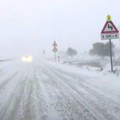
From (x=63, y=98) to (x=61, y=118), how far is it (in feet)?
11.6

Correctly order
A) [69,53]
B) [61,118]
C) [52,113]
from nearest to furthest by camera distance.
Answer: [61,118]
[52,113]
[69,53]

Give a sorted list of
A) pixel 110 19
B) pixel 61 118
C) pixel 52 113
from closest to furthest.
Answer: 1. pixel 61 118
2. pixel 52 113
3. pixel 110 19

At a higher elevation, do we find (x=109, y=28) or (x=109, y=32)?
(x=109, y=28)

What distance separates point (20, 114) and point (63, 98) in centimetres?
308

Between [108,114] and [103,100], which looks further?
[103,100]

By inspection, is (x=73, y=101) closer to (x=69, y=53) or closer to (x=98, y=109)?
(x=98, y=109)

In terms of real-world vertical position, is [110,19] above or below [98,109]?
above

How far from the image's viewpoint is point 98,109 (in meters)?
9.03

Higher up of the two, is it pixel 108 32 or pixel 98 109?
pixel 108 32

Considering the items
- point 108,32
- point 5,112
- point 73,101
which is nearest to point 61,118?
point 5,112

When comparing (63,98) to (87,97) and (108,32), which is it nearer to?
(87,97)

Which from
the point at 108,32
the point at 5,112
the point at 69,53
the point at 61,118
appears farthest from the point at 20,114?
the point at 69,53

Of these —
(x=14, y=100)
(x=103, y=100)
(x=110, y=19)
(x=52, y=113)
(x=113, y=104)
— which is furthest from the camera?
(x=110, y=19)

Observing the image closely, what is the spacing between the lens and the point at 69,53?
18675cm
